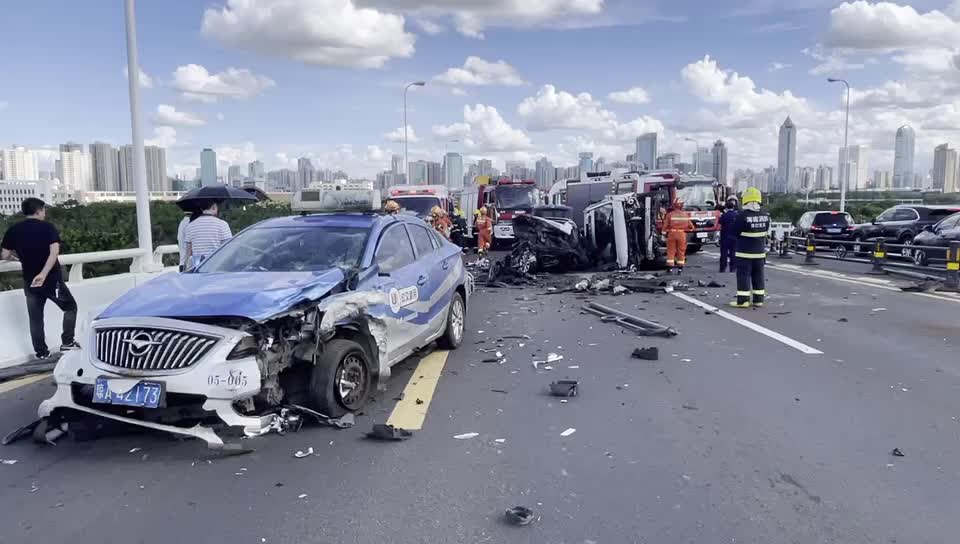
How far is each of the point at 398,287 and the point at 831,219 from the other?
23.8 metres

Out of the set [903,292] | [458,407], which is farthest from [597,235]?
[458,407]

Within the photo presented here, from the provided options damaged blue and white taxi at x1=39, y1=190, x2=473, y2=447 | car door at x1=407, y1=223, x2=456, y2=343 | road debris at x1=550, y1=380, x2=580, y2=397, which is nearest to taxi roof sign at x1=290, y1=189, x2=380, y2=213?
car door at x1=407, y1=223, x2=456, y2=343

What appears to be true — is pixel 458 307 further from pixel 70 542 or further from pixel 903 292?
pixel 903 292

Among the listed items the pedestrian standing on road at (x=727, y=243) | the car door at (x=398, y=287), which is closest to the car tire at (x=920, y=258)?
the pedestrian standing on road at (x=727, y=243)

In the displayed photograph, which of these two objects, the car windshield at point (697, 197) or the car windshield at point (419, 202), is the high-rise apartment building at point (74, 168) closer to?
the car windshield at point (419, 202)

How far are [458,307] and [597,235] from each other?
1054 cm

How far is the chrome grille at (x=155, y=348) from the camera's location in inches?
181

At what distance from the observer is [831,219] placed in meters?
25.7

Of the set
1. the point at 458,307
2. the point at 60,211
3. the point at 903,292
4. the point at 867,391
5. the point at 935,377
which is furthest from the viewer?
the point at 60,211

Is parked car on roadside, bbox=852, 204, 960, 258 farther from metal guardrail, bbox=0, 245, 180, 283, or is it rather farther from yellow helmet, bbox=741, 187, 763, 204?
metal guardrail, bbox=0, 245, 180, 283

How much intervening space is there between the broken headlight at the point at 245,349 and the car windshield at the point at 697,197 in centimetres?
2040

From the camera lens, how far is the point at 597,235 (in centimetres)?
1838

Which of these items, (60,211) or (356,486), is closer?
(356,486)

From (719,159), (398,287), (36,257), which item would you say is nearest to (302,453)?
(398,287)
